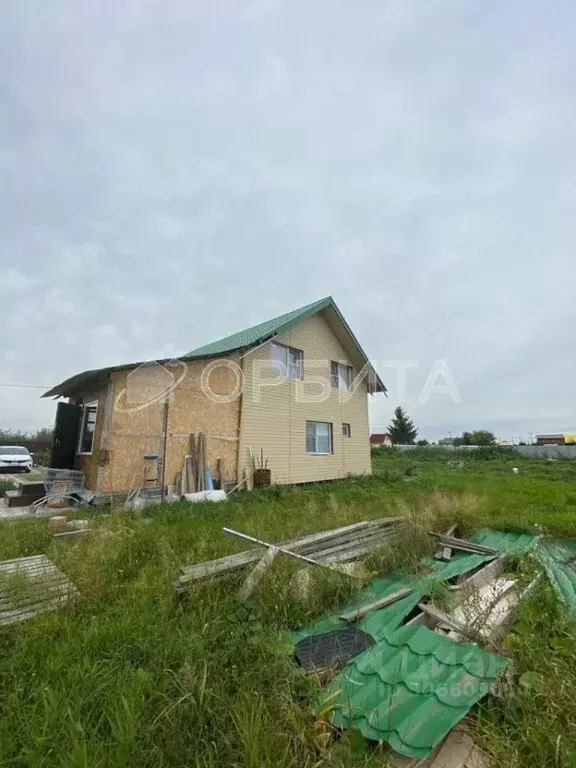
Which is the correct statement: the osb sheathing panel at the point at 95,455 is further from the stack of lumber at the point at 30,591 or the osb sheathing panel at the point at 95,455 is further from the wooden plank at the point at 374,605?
the wooden plank at the point at 374,605

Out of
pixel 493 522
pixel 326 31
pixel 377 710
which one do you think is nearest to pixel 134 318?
pixel 326 31

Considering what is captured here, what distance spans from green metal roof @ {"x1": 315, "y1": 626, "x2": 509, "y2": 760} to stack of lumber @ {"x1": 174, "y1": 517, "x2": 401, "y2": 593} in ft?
5.35

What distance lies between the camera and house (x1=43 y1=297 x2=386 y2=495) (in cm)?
970

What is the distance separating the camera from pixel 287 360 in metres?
13.3

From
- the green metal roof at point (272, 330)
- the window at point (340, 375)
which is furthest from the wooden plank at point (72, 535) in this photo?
the window at point (340, 375)

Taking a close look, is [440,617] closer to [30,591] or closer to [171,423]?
[30,591]

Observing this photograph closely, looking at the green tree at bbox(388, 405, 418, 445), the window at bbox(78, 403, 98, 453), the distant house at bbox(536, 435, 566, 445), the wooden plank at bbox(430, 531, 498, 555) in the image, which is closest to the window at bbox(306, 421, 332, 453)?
the window at bbox(78, 403, 98, 453)

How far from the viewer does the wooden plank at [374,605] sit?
3.16 m

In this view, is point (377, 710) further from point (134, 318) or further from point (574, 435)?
point (574, 435)

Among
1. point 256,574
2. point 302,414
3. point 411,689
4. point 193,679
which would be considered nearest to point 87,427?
point 302,414

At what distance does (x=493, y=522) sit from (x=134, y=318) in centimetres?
1575

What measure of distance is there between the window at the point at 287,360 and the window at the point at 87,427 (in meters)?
6.19

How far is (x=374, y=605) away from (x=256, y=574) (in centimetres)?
116

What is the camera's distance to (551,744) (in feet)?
5.82
